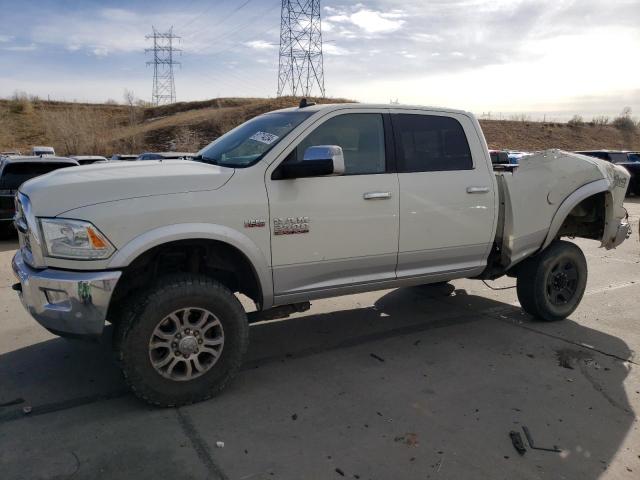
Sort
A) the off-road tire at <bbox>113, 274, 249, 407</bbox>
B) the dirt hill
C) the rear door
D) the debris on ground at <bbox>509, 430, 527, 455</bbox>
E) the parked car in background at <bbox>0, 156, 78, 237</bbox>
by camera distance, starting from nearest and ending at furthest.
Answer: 1. the debris on ground at <bbox>509, 430, 527, 455</bbox>
2. the off-road tire at <bbox>113, 274, 249, 407</bbox>
3. the rear door
4. the parked car in background at <bbox>0, 156, 78, 237</bbox>
5. the dirt hill

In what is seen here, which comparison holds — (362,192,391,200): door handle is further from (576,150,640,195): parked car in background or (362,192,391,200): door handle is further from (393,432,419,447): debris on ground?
(576,150,640,195): parked car in background

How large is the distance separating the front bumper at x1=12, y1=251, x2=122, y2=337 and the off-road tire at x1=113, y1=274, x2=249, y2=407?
0.21 m

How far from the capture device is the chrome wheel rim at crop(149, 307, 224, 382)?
3.63m

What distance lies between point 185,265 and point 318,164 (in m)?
1.25

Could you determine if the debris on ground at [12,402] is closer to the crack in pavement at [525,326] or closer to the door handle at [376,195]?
the door handle at [376,195]

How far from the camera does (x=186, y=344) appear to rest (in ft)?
12.1

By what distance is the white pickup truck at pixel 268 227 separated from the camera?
134 inches

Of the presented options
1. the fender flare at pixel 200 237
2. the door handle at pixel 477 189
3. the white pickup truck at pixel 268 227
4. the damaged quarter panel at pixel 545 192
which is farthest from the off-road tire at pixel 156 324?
the damaged quarter panel at pixel 545 192

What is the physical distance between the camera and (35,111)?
58.6m

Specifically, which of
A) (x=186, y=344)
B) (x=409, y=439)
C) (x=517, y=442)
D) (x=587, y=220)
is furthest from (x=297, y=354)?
(x=587, y=220)

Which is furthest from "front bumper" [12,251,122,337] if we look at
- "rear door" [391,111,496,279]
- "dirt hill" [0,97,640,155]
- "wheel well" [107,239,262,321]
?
A: "dirt hill" [0,97,640,155]

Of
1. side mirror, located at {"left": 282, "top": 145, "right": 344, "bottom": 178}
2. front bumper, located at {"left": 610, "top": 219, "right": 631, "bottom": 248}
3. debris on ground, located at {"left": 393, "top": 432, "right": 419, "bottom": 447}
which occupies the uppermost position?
side mirror, located at {"left": 282, "top": 145, "right": 344, "bottom": 178}

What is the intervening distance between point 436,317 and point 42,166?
9.21m

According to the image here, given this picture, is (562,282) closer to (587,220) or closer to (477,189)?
(587,220)
